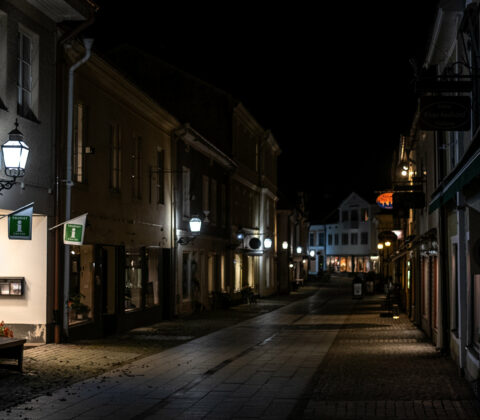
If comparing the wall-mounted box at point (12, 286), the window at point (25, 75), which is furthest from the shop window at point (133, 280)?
the window at point (25, 75)

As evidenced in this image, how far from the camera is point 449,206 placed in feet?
46.8

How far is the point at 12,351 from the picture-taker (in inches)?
466

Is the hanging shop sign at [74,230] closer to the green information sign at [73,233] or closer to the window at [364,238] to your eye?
the green information sign at [73,233]

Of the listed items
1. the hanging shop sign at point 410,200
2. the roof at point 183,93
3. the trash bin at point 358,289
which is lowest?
the trash bin at point 358,289

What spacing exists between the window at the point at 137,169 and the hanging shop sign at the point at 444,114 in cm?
1189

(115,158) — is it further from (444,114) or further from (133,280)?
(444,114)

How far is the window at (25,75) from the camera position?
1474cm

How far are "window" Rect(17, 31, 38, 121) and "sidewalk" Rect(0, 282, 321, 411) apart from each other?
15.7 ft

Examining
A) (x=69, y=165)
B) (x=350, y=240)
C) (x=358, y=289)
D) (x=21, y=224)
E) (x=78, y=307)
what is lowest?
(x=358, y=289)

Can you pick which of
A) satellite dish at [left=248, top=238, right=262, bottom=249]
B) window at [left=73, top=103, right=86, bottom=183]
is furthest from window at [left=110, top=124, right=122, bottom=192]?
satellite dish at [left=248, top=238, right=262, bottom=249]

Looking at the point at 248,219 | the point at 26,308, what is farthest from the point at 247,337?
the point at 248,219

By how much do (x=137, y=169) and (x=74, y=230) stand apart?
21.3 ft

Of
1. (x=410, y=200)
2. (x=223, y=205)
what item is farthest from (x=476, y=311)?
(x=223, y=205)

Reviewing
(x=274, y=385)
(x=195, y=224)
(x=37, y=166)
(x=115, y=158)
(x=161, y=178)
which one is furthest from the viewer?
(x=195, y=224)
